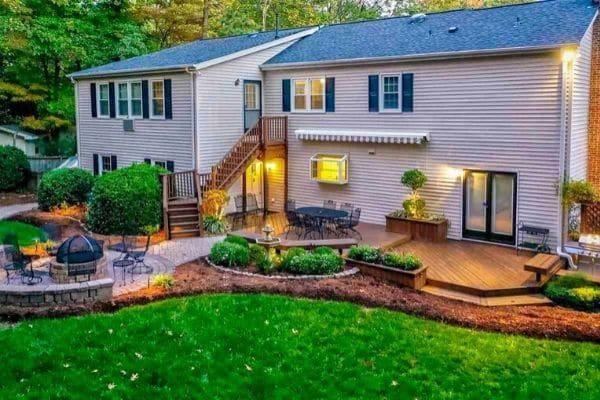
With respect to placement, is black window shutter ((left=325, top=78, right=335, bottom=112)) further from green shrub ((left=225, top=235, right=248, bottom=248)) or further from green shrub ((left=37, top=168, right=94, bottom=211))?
green shrub ((left=37, top=168, right=94, bottom=211))

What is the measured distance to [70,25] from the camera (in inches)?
1133

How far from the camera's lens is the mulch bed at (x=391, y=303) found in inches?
367

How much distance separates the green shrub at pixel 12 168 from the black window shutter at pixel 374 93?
16967mm

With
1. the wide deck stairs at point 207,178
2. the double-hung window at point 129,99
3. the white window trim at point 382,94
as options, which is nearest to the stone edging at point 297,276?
the wide deck stairs at point 207,178

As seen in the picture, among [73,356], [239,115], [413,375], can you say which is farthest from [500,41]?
[73,356]

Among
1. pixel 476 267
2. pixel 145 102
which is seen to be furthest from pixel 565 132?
pixel 145 102

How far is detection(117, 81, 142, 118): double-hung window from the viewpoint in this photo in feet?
71.3

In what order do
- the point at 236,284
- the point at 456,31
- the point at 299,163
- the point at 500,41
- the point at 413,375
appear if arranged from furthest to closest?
1. the point at 299,163
2. the point at 456,31
3. the point at 500,41
4. the point at 236,284
5. the point at 413,375

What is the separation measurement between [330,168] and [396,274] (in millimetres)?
8028

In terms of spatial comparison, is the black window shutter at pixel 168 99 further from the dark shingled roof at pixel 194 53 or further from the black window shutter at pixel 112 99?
the black window shutter at pixel 112 99

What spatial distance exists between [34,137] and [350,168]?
1916 centimetres

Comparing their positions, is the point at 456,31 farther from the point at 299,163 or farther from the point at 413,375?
the point at 413,375

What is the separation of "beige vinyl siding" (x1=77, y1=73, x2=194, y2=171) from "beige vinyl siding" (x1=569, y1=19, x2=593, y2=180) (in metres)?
12.0

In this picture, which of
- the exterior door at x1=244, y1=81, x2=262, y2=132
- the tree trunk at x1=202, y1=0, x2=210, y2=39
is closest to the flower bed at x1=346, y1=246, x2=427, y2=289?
the exterior door at x1=244, y1=81, x2=262, y2=132
